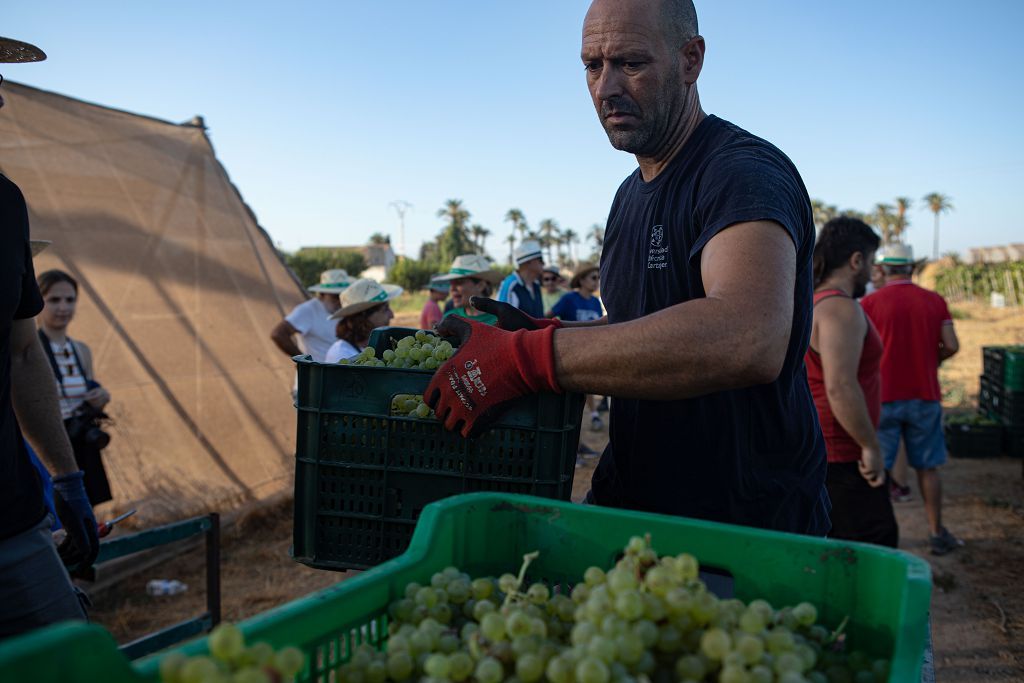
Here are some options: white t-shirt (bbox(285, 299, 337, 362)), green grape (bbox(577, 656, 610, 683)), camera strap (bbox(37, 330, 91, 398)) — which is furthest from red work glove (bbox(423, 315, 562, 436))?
white t-shirt (bbox(285, 299, 337, 362))

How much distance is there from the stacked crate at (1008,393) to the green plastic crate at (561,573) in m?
8.87

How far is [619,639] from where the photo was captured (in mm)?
920

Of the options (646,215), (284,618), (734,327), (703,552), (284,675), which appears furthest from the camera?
(646,215)

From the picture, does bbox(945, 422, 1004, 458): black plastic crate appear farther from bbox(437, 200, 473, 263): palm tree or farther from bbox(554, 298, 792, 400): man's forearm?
bbox(437, 200, 473, 263): palm tree

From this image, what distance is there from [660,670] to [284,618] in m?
0.48

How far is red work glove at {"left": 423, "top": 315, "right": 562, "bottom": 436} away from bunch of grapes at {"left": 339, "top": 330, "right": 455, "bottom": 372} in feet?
0.44

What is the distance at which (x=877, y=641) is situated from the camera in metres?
1.15

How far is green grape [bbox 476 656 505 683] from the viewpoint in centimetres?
94

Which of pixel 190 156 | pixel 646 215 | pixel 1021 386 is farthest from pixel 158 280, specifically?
pixel 1021 386

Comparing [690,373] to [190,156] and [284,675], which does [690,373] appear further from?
[190,156]

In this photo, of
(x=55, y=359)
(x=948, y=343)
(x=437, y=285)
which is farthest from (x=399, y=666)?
(x=437, y=285)

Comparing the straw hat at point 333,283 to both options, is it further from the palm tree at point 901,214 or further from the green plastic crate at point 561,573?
the palm tree at point 901,214

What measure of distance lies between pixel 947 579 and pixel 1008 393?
4307 mm

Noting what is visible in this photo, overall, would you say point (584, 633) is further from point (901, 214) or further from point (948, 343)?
point (901, 214)
